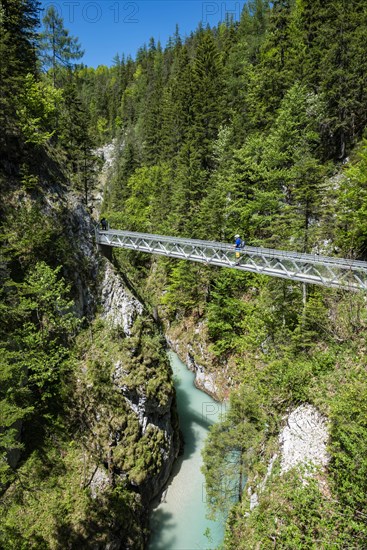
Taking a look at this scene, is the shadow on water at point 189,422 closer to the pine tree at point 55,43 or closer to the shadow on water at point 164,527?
the shadow on water at point 164,527

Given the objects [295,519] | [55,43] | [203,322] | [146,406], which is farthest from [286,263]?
[55,43]

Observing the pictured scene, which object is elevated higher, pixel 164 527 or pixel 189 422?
pixel 189 422

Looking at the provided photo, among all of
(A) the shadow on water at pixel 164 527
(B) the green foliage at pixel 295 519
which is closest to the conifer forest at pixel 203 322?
(B) the green foliage at pixel 295 519

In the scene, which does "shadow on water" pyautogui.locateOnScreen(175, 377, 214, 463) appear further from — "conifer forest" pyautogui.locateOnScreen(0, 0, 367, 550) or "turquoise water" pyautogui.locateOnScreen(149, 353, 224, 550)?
"conifer forest" pyautogui.locateOnScreen(0, 0, 367, 550)

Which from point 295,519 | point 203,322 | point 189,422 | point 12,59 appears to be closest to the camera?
point 295,519

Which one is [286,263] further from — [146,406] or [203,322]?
[203,322]

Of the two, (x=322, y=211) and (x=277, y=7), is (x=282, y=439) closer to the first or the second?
(x=322, y=211)

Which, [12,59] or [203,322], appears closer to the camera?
[12,59]
